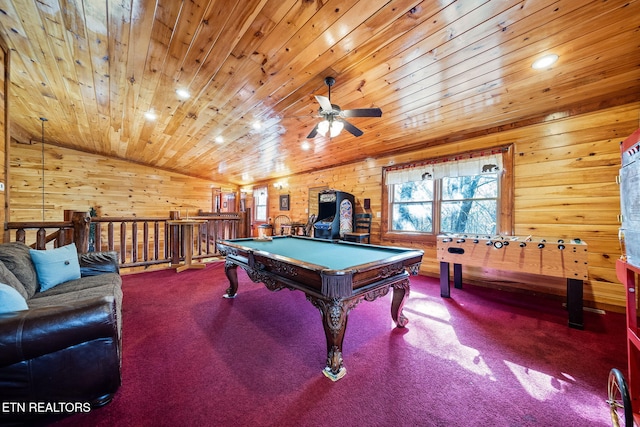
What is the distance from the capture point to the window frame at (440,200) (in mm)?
3326

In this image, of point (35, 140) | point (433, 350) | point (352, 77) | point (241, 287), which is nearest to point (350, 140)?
point (352, 77)

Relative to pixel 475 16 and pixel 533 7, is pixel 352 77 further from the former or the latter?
pixel 533 7

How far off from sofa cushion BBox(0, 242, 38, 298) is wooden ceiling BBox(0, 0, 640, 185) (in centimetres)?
192

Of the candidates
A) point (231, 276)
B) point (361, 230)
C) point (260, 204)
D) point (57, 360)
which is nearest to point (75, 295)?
point (57, 360)

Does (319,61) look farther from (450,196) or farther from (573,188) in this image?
(573,188)

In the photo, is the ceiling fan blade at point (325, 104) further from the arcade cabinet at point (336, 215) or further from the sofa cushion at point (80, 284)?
the arcade cabinet at point (336, 215)

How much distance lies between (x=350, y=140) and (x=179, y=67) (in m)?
2.81

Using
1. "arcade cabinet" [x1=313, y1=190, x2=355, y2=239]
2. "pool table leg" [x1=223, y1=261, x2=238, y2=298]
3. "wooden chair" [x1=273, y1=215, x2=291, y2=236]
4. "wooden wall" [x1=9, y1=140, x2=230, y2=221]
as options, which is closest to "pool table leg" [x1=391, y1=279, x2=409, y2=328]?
"pool table leg" [x1=223, y1=261, x2=238, y2=298]

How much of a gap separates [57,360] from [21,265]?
129 centimetres

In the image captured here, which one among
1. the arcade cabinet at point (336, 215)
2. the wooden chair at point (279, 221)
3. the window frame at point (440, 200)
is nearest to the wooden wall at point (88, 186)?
the wooden chair at point (279, 221)

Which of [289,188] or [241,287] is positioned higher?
[289,188]

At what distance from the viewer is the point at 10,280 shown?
1.57 metres

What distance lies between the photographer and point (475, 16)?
5.80 ft

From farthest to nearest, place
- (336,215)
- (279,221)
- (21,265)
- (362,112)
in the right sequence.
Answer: (279,221) < (336,215) < (362,112) < (21,265)
